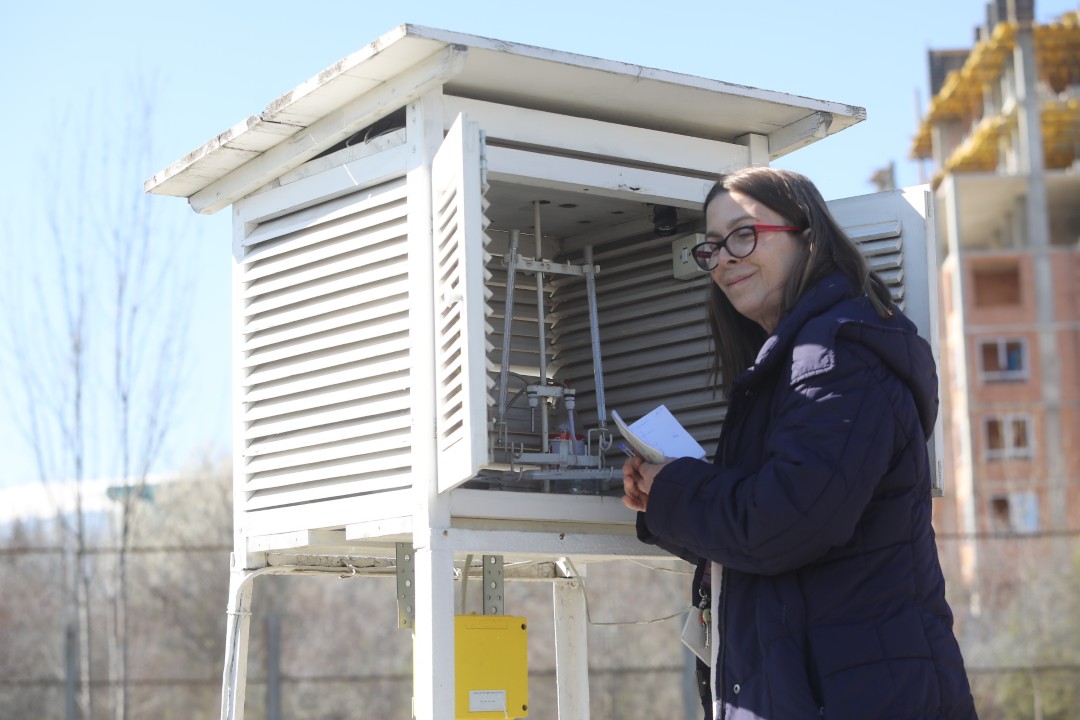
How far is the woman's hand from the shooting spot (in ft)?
9.01

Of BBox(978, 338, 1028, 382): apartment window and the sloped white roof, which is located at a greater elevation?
BBox(978, 338, 1028, 382): apartment window

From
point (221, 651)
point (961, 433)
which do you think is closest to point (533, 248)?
point (221, 651)

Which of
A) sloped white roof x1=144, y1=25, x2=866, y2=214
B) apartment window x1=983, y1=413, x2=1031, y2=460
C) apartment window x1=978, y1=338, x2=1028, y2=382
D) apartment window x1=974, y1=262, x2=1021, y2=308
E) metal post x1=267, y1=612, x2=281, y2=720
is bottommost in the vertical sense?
metal post x1=267, y1=612, x2=281, y2=720

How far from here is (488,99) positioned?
3535mm

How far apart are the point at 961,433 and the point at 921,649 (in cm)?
3236

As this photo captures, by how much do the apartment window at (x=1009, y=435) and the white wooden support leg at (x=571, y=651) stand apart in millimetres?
29548

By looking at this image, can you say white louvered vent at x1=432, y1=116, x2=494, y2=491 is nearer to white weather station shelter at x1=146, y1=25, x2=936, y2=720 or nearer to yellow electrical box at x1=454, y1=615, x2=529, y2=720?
white weather station shelter at x1=146, y1=25, x2=936, y2=720

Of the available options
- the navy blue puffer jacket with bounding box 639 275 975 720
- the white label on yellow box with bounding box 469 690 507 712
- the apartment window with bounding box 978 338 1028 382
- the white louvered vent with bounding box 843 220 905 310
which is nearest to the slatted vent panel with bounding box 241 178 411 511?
the white label on yellow box with bounding box 469 690 507 712

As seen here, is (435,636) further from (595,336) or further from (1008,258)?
(1008,258)

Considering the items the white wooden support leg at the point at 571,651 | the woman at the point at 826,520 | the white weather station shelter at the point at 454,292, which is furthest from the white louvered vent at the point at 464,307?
the white wooden support leg at the point at 571,651

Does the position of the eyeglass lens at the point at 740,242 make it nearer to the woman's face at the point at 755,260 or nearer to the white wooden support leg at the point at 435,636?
the woman's face at the point at 755,260

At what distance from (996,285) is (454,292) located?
3506cm

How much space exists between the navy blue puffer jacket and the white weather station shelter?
2.09 feet

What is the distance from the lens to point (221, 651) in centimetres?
1745
